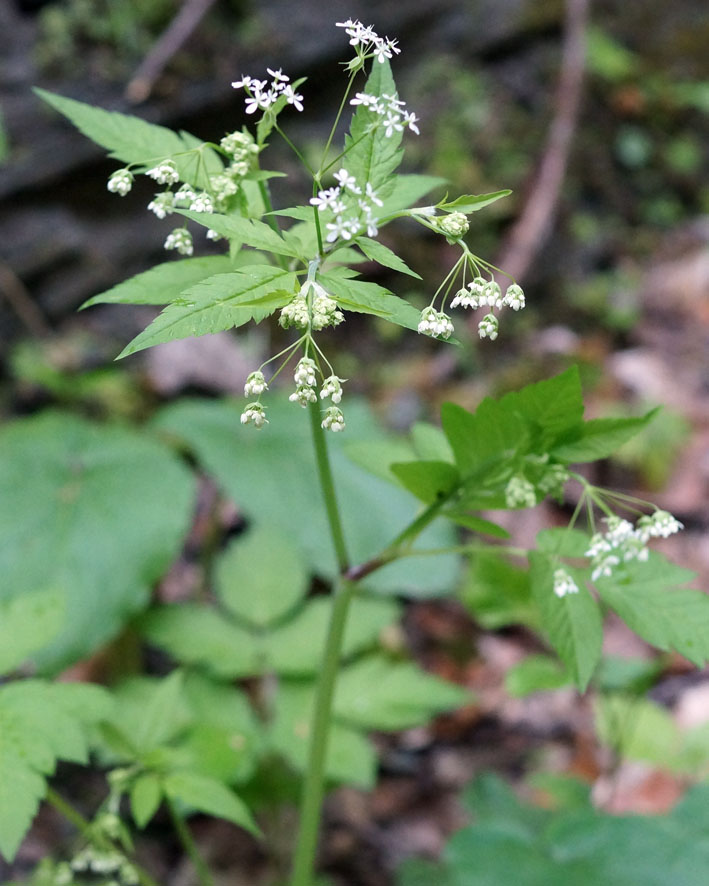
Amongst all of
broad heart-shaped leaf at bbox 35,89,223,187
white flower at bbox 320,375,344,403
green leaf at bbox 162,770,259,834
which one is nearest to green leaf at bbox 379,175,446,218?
broad heart-shaped leaf at bbox 35,89,223,187

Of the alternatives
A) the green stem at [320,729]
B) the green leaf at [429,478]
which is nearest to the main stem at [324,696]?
the green stem at [320,729]

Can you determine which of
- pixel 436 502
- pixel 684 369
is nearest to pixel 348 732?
pixel 436 502

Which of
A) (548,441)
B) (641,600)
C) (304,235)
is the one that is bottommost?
(641,600)

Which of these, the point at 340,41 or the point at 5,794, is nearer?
the point at 5,794

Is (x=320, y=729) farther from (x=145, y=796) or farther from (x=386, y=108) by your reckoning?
(x=386, y=108)

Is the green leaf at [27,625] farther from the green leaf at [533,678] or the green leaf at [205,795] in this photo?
the green leaf at [533,678]

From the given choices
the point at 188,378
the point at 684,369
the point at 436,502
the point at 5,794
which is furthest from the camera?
the point at 684,369

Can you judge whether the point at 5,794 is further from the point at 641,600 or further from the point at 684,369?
the point at 684,369

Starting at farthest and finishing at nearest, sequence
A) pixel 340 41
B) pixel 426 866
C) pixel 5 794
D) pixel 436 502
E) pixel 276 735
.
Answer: pixel 340 41 → pixel 426 866 → pixel 276 735 → pixel 436 502 → pixel 5 794
